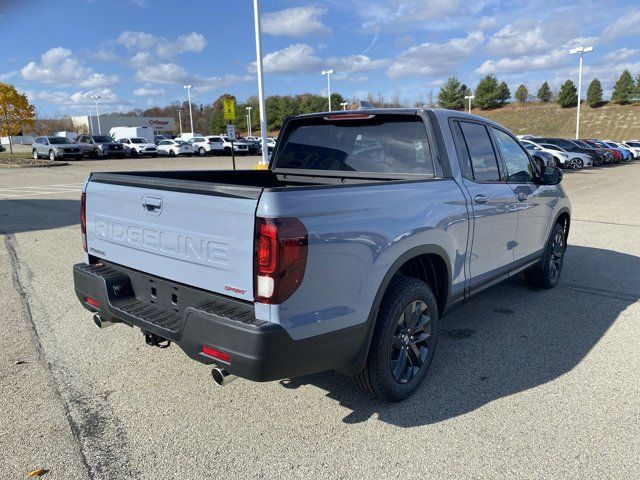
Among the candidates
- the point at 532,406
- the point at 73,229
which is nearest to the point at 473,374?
the point at 532,406

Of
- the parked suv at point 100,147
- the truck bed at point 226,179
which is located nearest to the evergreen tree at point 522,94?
the parked suv at point 100,147

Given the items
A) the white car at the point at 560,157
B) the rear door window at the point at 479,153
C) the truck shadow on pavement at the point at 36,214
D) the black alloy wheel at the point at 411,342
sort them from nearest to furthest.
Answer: the black alloy wheel at the point at 411,342, the rear door window at the point at 479,153, the truck shadow on pavement at the point at 36,214, the white car at the point at 560,157

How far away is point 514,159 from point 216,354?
3553 mm

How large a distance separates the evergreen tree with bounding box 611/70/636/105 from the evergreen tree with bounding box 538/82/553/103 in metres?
14.5

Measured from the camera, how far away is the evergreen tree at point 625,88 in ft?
283

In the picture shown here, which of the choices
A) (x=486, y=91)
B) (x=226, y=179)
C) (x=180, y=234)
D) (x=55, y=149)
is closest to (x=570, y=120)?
(x=486, y=91)

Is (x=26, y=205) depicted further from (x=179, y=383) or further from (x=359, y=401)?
(x=359, y=401)

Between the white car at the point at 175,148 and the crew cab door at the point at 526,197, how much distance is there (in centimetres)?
4079

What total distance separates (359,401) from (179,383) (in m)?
1.27

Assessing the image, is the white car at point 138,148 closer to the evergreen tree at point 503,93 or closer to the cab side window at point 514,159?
the cab side window at point 514,159

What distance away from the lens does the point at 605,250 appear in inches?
306

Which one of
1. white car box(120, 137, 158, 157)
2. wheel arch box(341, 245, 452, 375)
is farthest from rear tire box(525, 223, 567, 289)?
white car box(120, 137, 158, 157)

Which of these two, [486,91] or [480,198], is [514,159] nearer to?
[480,198]

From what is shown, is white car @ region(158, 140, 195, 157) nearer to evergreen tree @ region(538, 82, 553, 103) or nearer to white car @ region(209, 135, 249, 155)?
white car @ region(209, 135, 249, 155)
